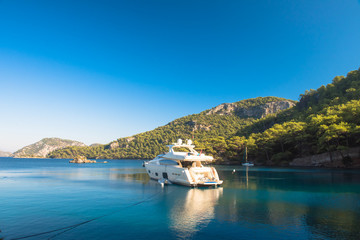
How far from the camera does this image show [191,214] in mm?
13531

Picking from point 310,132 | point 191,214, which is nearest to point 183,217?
point 191,214

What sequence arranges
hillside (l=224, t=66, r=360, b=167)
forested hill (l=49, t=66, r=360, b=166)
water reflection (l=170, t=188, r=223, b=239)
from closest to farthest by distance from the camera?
water reflection (l=170, t=188, r=223, b=239) < hillside (l=224, t=66, r=360, b=167) < forested hill (l=49, t=66, r=360, b=166)

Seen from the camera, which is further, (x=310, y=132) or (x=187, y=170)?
(x=310, y=132)

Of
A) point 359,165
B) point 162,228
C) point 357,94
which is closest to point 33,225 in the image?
point 162,228

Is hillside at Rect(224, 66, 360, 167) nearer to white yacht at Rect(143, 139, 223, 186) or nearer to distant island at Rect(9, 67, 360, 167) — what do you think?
distant island at Rect(9, 67, 360, 167)

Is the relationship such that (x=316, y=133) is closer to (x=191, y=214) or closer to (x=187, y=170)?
(x=187, y=170)

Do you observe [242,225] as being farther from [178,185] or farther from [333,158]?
[333,158]

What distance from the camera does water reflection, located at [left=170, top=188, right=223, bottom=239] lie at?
1067 centimetres

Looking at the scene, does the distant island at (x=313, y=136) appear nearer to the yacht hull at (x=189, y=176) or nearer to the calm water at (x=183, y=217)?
the yacht hull at (x=189, y=176)

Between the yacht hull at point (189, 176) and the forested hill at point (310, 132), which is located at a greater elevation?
the forested hill at point (310, 132)

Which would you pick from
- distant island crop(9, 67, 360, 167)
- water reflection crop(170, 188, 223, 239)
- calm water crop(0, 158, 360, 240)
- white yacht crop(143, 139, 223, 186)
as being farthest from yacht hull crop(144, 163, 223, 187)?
distant island crop(9, 67, 360, 167)

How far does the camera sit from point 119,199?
1859 cm

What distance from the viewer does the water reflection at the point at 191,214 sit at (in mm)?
10672

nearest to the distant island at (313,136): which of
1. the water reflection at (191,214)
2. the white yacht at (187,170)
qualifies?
the white yacht at (187,170)
